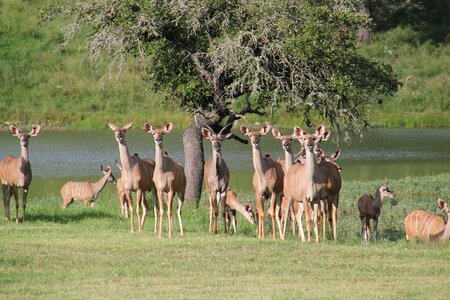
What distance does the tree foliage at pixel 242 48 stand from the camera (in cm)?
2145

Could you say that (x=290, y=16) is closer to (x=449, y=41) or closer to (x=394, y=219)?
(x=394, y=219)

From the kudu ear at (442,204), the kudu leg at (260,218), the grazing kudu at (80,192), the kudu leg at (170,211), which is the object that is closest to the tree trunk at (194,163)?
the grazing kudu at (80,192)

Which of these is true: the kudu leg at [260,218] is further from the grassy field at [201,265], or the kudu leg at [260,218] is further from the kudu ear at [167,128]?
the kudu ear at [167,128]

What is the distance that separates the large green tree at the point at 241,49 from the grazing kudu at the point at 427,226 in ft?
13.5

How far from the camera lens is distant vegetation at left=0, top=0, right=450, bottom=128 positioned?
145ft

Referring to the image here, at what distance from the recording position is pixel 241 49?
21422 millimetres

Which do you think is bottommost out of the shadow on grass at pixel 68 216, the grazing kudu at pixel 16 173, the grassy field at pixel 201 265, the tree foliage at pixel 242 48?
the shadow on grass at pixel 68 216

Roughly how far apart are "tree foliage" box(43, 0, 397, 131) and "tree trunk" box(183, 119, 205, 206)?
2.65ft

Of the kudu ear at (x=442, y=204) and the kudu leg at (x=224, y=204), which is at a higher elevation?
the kudu ear at (x=442, y=204)

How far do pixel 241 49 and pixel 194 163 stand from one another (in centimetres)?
315

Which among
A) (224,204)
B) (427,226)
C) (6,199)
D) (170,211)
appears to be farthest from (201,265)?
(6,199)

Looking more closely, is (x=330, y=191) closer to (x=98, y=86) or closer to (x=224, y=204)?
(x=224, y=204)

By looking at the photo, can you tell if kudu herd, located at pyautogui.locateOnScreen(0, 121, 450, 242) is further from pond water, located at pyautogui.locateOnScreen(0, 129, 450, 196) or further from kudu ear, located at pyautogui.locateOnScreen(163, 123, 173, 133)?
pond water, located at pyautogui.locateOnScreen(0, 129, 450, 196)

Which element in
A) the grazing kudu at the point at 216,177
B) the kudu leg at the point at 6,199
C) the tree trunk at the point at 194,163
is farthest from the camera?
the tree trunk at the point at 194,163
